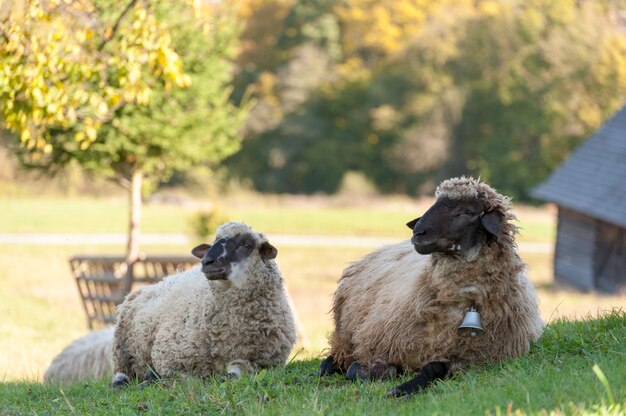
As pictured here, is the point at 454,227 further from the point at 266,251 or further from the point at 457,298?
the point at 266,251

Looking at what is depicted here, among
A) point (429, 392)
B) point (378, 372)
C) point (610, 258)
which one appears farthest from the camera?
point (610, 258)

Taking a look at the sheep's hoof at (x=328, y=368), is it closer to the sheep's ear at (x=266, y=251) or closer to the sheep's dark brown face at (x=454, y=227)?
the sheep's ear at (x=266, y=251)

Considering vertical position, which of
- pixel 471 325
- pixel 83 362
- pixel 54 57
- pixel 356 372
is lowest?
pixel 83 362

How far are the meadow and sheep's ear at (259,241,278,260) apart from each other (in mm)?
928

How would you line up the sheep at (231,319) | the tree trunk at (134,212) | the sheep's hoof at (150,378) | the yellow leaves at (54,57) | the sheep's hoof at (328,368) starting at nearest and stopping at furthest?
the sheep's hoof at (328,368), the sheep at (231,319), the sheep's hoof at (150,378), the yellow leaves at (54,57), the tree trunk at (134,212)

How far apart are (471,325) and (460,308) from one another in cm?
18

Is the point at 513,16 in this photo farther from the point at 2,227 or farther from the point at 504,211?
the point at 504,211

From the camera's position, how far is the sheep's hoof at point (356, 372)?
6.79 meters

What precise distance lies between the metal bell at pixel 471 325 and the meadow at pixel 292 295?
0.29 metres

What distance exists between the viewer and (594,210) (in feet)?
91.4

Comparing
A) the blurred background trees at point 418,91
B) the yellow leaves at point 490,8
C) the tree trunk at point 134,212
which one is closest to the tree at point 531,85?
the blurred background trees at point 418,91

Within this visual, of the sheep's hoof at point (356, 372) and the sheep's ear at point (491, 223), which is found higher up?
the sheep's ear at point (491, 223)

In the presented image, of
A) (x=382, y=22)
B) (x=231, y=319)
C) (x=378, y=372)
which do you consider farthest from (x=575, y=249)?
(x=382, y=22)

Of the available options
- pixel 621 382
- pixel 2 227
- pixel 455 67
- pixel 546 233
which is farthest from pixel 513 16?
Result: pixel 621 382
